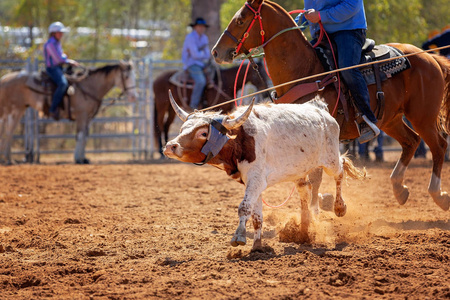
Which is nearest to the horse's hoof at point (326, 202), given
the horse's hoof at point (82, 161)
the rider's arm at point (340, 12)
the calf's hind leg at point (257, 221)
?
the rider's arm at point (340, 12)

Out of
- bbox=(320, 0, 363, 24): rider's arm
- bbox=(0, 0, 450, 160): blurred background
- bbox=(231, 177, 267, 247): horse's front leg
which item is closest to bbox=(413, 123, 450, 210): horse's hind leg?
bbox=(320, 0, 363, 24): rider's arm

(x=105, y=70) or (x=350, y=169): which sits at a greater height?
(x=105, y=70)

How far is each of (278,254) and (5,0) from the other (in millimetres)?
30342

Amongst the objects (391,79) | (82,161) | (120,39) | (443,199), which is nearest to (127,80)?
(82,161)

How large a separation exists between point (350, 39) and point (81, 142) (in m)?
8.84

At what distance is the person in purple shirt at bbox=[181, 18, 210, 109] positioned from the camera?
44.4ft

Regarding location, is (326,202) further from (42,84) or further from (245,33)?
(42,84)

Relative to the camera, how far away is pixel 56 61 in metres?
13.0

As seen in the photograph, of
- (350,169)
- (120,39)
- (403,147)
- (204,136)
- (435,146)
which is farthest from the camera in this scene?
(120,39)

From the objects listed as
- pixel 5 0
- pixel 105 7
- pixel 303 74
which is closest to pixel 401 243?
pixel 303 74

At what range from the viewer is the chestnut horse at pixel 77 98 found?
13.4m

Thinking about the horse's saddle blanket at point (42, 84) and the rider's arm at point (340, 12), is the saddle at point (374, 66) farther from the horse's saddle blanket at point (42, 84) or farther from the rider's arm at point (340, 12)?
the horse's saddle blanket at point (42, 84)

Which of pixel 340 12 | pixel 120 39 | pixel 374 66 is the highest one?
pixel 120 39

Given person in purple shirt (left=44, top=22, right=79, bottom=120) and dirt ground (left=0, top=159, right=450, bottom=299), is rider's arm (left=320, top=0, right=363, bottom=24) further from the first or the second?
person in purple shirt (left=44, top=22, right=79, bottom=120)
